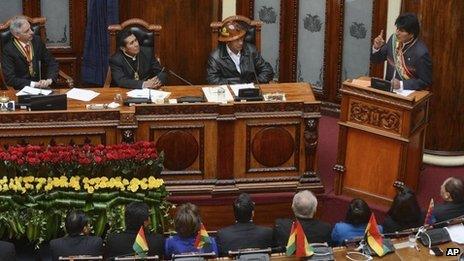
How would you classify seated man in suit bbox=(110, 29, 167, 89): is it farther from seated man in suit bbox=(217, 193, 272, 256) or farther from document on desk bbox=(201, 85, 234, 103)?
seated man in suit bbox=(217, 193, 272, 256)

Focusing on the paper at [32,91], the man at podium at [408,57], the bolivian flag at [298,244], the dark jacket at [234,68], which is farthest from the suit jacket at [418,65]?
the paper at [32,91]

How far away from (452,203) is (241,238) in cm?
139

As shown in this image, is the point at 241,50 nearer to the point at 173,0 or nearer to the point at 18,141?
the point at 173,0

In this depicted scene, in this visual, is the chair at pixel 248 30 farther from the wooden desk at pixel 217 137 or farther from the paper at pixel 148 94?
the wooden desk at pixel 217 137

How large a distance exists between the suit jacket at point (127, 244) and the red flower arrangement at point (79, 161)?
889 millimetres

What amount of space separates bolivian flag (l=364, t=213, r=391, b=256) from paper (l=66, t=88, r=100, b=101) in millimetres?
2804

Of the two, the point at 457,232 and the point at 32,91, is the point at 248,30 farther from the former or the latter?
the point at 457,232

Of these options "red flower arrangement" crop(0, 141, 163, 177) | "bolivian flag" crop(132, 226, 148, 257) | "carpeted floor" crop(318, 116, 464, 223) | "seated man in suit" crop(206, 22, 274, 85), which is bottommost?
"carpeted floor" crop(318, 116, 464, 223)

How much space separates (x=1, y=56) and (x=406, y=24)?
330 centimetres

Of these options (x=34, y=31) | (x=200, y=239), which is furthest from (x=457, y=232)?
(x=34, y=31)

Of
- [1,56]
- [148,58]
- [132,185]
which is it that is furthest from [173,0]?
[132,185]

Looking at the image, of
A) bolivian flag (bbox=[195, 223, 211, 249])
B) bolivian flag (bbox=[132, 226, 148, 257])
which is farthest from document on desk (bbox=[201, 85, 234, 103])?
bolivian flag (bbox=[132, 226, 148, 257])

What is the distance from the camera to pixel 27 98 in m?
6.94

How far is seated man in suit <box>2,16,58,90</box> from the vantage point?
25.6 feet
